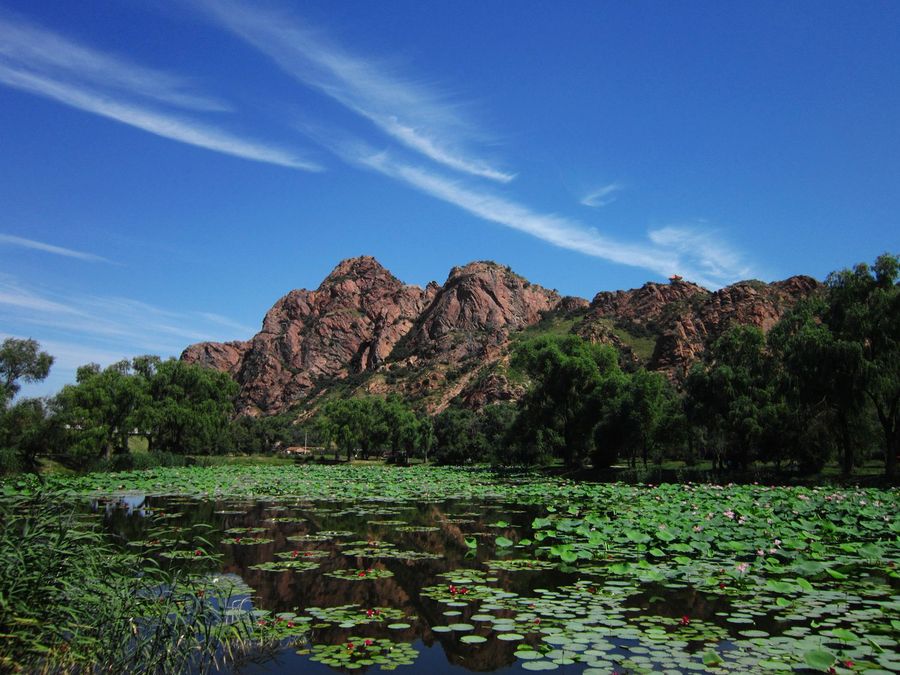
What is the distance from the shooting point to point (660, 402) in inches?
1745

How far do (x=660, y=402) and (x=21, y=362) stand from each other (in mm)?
55471

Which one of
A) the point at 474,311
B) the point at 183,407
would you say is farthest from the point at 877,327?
the point at 474,311

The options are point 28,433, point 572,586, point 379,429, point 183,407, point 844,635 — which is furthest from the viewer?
point 379,429

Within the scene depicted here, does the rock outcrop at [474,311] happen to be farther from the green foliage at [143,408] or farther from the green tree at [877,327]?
the green tree at [877,327]

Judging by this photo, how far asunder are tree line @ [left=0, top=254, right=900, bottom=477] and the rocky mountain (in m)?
42.8

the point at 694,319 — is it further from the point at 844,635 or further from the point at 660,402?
the point at 844,635

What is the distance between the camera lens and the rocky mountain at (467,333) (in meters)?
109

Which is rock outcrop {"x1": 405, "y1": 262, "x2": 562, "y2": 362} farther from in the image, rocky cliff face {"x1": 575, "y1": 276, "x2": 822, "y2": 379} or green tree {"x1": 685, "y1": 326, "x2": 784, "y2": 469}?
green tree {"x1": 685, "y1": 326, "x2": 784, "y2": 469}

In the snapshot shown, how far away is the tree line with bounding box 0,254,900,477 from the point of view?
28578 mm

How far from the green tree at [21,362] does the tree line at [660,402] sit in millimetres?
102

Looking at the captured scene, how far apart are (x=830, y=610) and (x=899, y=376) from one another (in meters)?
26.0

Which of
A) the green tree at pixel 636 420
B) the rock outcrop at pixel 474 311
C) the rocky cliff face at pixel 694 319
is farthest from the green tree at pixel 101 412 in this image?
the rock outcrop at pixel 474 311

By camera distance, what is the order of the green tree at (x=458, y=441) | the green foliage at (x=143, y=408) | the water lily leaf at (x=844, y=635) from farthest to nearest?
the green tree at (x=458, y=441)
the green foliage at (x=143, y=408)
the water lily leaf at (x=844, y=635)

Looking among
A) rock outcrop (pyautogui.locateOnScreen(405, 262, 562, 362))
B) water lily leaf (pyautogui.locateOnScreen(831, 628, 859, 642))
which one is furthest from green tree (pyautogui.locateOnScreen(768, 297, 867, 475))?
rock outcrop (pyautogui.locateOnScreen(405, 262, 562, 362))
